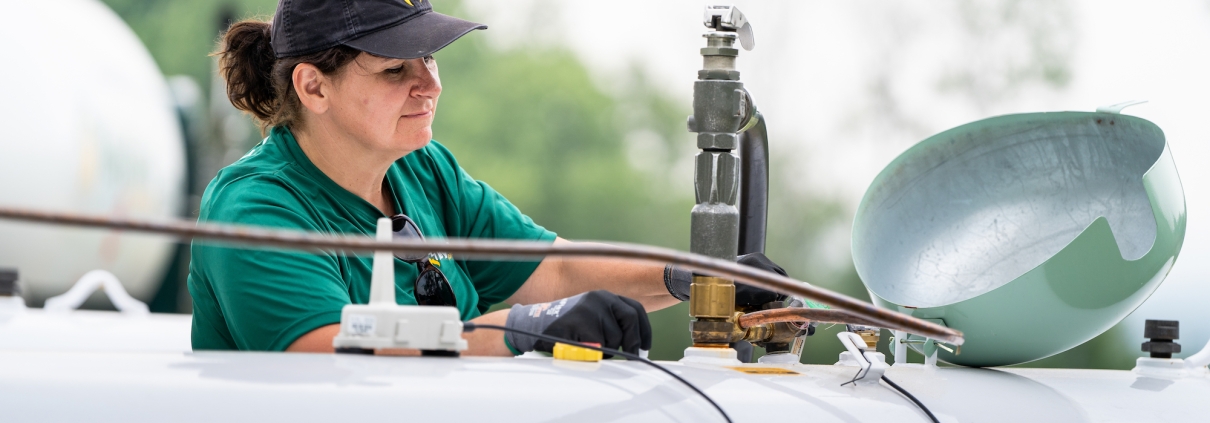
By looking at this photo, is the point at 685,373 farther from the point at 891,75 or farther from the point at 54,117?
the point at 891,75

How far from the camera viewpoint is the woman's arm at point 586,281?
180 centimetres

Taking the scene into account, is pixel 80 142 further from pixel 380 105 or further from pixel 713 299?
pixel 713 299

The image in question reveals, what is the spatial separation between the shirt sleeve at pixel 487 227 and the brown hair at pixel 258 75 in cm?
29

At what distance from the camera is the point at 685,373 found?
101 cm

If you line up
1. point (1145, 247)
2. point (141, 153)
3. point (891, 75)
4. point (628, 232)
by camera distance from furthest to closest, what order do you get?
point (628, 232) < point (891, 75) < point (141, 153) < point (1145, 247)

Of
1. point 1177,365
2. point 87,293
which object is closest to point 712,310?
point 1177,365

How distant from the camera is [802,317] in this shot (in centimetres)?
114

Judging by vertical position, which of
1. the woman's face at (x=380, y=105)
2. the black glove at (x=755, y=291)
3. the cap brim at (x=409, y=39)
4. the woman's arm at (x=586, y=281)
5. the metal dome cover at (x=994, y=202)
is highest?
the cap brim at (x=409, y=39)

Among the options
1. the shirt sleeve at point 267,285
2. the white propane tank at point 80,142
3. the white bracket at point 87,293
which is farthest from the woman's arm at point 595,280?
the white propane tank at point 80,142

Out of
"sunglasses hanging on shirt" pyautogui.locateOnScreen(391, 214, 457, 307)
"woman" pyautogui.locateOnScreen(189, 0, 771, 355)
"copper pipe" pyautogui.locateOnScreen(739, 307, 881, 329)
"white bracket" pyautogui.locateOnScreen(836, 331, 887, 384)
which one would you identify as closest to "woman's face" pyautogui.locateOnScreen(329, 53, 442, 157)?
"woman" pyautogui.locateOnScreen(189, 0, 771, 355)

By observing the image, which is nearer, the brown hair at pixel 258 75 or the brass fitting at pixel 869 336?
the brass fitting at pixel 869 336

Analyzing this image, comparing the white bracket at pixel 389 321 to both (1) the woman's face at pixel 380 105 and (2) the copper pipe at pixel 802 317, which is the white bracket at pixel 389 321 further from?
(1) the woman's face at pixel 380 105

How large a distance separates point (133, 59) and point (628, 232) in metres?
5.21

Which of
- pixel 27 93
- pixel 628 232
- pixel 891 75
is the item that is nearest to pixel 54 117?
pixel 27 93
